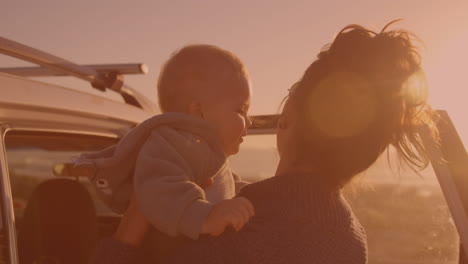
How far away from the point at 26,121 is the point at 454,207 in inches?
65.0

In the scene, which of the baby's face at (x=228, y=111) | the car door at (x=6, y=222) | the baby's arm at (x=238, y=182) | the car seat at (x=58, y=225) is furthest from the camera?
the car seat at (x=58, y=225)

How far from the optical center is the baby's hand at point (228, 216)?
1592 millimetres

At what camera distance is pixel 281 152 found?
1796 millimetres

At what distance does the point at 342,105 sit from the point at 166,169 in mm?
555

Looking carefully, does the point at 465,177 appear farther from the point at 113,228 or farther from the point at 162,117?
the point at 113,228

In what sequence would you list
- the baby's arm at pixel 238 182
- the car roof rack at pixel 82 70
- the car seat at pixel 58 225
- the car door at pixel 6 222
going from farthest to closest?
the car seat at pixel 58 225 < the car roof rack at pixel 82 70 < the baby's arm at pixel 238 182 < the car door at pixel 6 222

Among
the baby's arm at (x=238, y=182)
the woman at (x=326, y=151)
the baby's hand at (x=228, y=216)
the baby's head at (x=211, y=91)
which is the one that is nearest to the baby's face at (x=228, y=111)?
the baby's head at (x=211, y=91)

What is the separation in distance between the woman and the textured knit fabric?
0.13 metres

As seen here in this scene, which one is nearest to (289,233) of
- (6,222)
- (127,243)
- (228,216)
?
(228,216)

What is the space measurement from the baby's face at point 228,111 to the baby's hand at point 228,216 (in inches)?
18.5

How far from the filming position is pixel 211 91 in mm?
2100

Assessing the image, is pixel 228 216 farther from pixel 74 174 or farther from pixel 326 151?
pixel 74 174

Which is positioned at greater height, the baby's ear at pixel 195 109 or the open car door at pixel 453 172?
the baby's ear at pixel 195 109

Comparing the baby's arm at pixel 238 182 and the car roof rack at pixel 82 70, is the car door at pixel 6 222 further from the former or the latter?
the baby's arm at pixel 238 182
